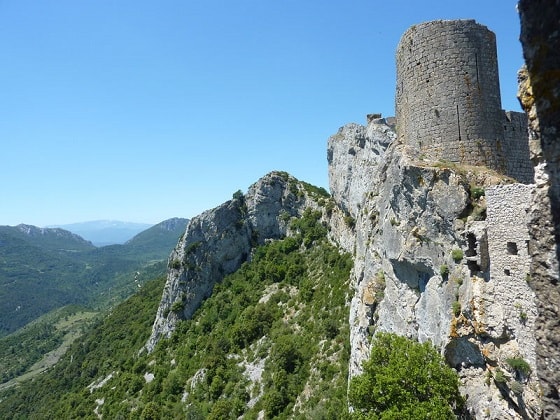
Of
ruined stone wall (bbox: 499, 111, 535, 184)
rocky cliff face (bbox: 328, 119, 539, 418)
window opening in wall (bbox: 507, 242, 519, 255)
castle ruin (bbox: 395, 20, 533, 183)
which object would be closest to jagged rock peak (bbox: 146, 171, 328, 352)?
rocky cliff face (bbox: 328, 119, 539, 418)

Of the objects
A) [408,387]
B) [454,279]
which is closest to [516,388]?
[408,387]

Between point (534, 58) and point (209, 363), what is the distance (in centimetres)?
4588

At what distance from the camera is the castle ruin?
19188 mm

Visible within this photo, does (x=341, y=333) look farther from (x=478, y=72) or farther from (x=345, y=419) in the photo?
(x=478, y=72)

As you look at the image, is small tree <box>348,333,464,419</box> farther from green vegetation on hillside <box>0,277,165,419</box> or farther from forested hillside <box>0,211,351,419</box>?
green vegetation on hillside <box>0,277,165,419</box>

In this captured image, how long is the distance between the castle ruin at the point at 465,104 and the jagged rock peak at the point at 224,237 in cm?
4318

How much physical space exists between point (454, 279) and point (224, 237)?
52463 mm

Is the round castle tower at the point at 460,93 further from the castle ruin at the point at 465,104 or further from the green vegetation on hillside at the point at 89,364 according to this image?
the green vegetation on hillside at the point at 89,364

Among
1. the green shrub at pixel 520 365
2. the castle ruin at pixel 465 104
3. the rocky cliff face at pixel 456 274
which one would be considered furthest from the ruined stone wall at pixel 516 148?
the green shrub at pixel 520 365

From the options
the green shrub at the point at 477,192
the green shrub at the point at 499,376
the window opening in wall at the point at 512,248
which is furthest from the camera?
the green shrub at the point at 477,192

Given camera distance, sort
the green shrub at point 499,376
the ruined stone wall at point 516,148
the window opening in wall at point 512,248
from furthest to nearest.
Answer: the ruined stone wall at point 516,148, the green shrub at point 499,376, the window opening in wall at point 512,248

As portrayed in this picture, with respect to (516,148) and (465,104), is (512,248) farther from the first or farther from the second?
(465,104)

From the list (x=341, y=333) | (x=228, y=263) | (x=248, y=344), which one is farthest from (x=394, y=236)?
(x=228, y=263)

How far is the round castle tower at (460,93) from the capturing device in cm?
1917
